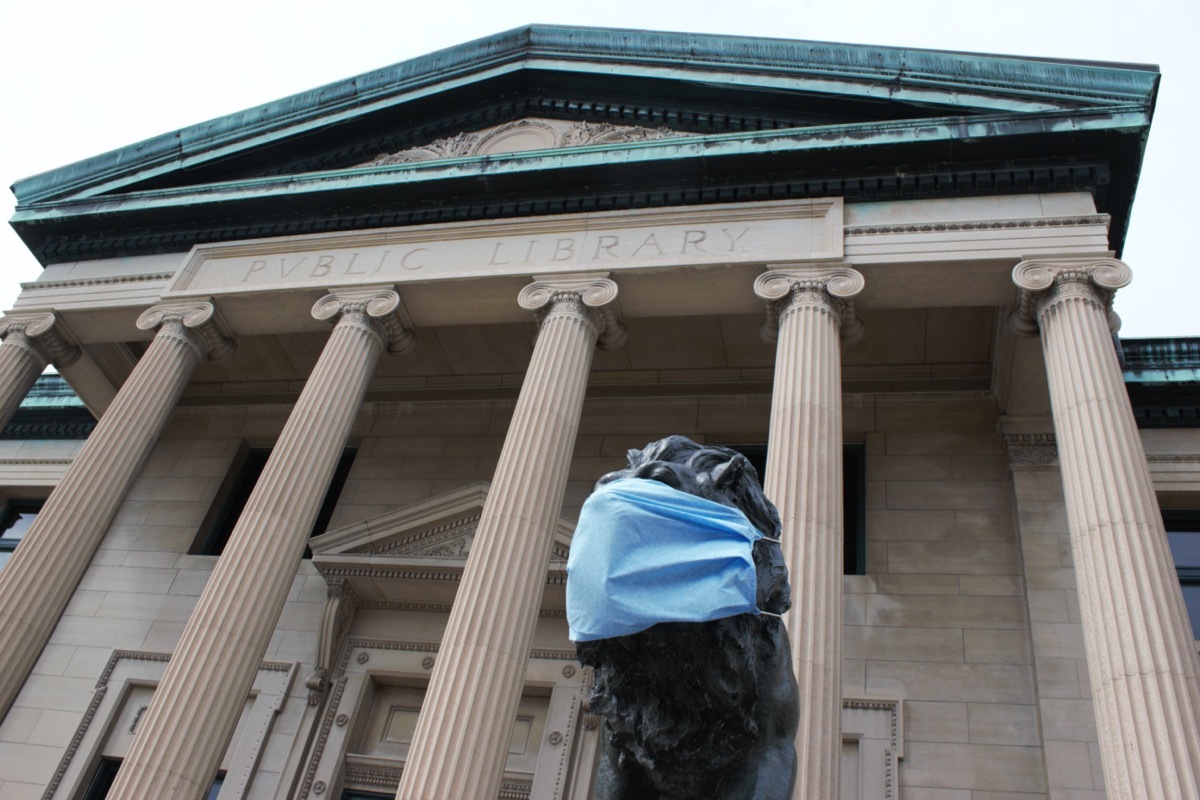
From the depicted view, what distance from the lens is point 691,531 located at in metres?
3.22

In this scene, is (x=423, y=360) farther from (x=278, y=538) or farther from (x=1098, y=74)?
(x=1098, y=74)

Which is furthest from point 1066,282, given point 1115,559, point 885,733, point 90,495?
point 90,495

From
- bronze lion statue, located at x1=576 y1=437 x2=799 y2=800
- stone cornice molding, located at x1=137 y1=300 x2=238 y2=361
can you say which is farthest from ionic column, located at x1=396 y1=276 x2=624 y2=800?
bronze lion statue, located at x1=576 y1=437 x2=799 y2=800

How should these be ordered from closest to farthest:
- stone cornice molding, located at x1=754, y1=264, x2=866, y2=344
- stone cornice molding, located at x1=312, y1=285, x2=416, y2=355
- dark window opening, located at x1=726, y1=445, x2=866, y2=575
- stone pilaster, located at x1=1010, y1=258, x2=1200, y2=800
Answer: stone pilaster, located at x1=1010, y1=258, x2=1200, y2=800 → stone cornice molding, located at x1=754, y1=264, x2=866, y2=344 → stone cornice molding, located at x1=312, y1=285, x2=416, y2=355 → dark window opening, located at x1=726, y1=445, x2=866, y2=575

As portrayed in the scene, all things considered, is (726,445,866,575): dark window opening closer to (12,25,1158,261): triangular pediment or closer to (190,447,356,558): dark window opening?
(12,25,1158,261): triangular pediment

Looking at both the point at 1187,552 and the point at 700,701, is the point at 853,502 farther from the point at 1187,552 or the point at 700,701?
the point at 700,701

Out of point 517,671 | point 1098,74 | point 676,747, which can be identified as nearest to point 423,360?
point 517,671

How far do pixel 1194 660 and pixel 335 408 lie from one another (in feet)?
34.8

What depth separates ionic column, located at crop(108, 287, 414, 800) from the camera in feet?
35.2

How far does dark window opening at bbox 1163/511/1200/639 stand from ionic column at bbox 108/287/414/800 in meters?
12.3

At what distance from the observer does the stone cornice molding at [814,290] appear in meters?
13.0

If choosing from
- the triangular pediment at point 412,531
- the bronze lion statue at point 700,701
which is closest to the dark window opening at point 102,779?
the triangular pediment at point 412,531

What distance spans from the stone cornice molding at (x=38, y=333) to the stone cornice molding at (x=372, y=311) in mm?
5592

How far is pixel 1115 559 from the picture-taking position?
966cm
